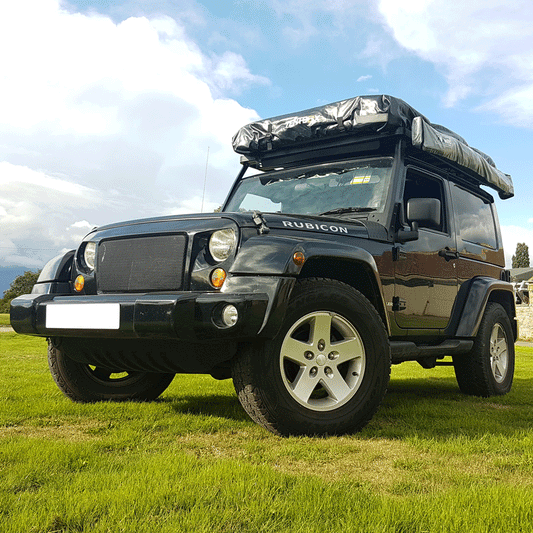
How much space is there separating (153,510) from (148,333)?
1.28 meters

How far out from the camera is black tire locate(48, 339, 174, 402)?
4.56 metres

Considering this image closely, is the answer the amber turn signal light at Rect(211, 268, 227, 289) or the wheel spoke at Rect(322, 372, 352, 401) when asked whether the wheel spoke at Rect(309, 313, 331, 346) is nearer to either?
the wheel spoke at Rect(322, 372, 352, 401)

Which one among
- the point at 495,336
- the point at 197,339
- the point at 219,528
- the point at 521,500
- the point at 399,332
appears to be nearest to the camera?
the point at 219,528

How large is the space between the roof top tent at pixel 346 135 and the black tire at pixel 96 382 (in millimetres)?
2233

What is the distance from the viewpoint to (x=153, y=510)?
213cm

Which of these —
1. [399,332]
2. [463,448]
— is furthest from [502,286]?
[463,448]

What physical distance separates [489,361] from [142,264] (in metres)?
3.75

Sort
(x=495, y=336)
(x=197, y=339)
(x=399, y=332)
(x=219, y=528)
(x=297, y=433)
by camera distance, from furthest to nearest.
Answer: (x=495, y=336), (x=399, y=332), (x=297, y=433), (x=197, y=339), (x=219, y=528)

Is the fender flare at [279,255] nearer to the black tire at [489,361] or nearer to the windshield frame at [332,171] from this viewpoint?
the windshield frame at [332,171]

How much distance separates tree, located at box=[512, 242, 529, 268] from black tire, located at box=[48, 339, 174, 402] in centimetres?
7668

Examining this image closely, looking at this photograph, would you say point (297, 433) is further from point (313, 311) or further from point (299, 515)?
point (299, 515)

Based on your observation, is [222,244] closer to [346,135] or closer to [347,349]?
[347,349]

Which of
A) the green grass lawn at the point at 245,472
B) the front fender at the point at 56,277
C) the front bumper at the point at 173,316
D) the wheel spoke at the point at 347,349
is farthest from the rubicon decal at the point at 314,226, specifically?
the front fender at the point at 56,277

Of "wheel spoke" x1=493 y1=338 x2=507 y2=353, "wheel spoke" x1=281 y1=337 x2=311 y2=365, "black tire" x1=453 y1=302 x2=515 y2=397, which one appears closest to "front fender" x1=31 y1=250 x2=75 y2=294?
"wheel spoke" x1=281 y1=337 x2=311 y2=365
